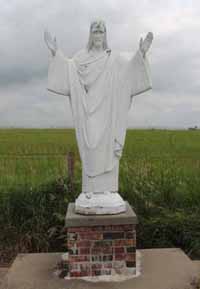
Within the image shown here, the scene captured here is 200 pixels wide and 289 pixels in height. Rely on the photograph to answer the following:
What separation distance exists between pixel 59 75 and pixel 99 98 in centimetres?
55

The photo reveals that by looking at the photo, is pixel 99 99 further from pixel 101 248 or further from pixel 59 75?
pixel 101 248

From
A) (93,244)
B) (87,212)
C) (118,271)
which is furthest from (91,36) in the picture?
(118,271)

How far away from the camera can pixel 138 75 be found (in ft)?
16.2

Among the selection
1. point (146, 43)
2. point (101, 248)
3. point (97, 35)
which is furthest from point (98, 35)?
point (101, 248)

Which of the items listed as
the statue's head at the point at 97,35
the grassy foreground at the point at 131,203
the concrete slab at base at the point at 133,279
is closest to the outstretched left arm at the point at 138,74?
the statue's head at the point at 97,35

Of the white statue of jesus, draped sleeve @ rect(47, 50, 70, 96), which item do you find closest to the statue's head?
the white statue of jesus

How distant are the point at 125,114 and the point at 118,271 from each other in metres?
1.82

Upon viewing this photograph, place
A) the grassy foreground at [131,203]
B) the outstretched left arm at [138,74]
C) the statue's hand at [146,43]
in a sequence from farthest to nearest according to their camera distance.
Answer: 1. the grassy foreground at [131,203]
2. the outstretched left arm at [138,74]
3. the statue's hand at [146,43]

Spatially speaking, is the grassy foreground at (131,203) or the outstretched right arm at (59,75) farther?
the grassy foreground at (131,203)

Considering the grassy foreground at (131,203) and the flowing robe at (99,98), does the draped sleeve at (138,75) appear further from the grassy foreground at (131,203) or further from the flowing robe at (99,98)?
the grassy foreground at (131,203)

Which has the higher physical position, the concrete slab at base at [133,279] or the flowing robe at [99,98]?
the flowing robe at [99,98]

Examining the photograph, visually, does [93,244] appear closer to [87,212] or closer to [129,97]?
[87,212]

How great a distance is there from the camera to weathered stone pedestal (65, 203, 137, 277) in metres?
4.75

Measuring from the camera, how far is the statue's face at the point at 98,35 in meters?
4.93
